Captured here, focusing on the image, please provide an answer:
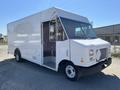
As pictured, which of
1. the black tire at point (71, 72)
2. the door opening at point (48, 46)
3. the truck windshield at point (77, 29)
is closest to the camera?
the black tire at point (71, 72)

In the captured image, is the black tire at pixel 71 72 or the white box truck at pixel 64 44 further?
the black tire at pixel 71 72

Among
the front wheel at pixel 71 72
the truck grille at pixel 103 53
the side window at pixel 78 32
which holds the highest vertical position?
the side window at pixel 78 32

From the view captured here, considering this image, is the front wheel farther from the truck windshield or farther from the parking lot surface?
the truck windshield

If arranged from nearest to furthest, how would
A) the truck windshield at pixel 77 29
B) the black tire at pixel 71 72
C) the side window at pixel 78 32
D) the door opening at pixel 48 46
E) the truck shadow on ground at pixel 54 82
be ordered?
the truck shadow on ground at pixel 54 82, the black tire at pixel 71 72, the truck windshield at pixel 77 29, the side window at pixel 78 32, the door opening at pixel 48 46

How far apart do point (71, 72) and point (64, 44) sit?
3.74 feet

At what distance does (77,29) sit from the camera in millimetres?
5773

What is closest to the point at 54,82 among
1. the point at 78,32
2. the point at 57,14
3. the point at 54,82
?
the point at 54,82

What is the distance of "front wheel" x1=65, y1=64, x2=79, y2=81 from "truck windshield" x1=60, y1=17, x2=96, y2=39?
3.82 ft

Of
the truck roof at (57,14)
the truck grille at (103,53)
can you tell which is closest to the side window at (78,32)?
the truck roof at (57,14)

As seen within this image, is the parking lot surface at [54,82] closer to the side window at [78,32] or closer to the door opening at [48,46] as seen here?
the door opening at [48,46]

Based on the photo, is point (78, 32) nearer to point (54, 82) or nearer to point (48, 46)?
point (48, 46)

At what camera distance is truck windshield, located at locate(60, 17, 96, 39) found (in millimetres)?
5389

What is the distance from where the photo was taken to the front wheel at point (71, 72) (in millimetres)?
5090

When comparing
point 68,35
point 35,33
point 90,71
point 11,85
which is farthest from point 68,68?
point 35,33
